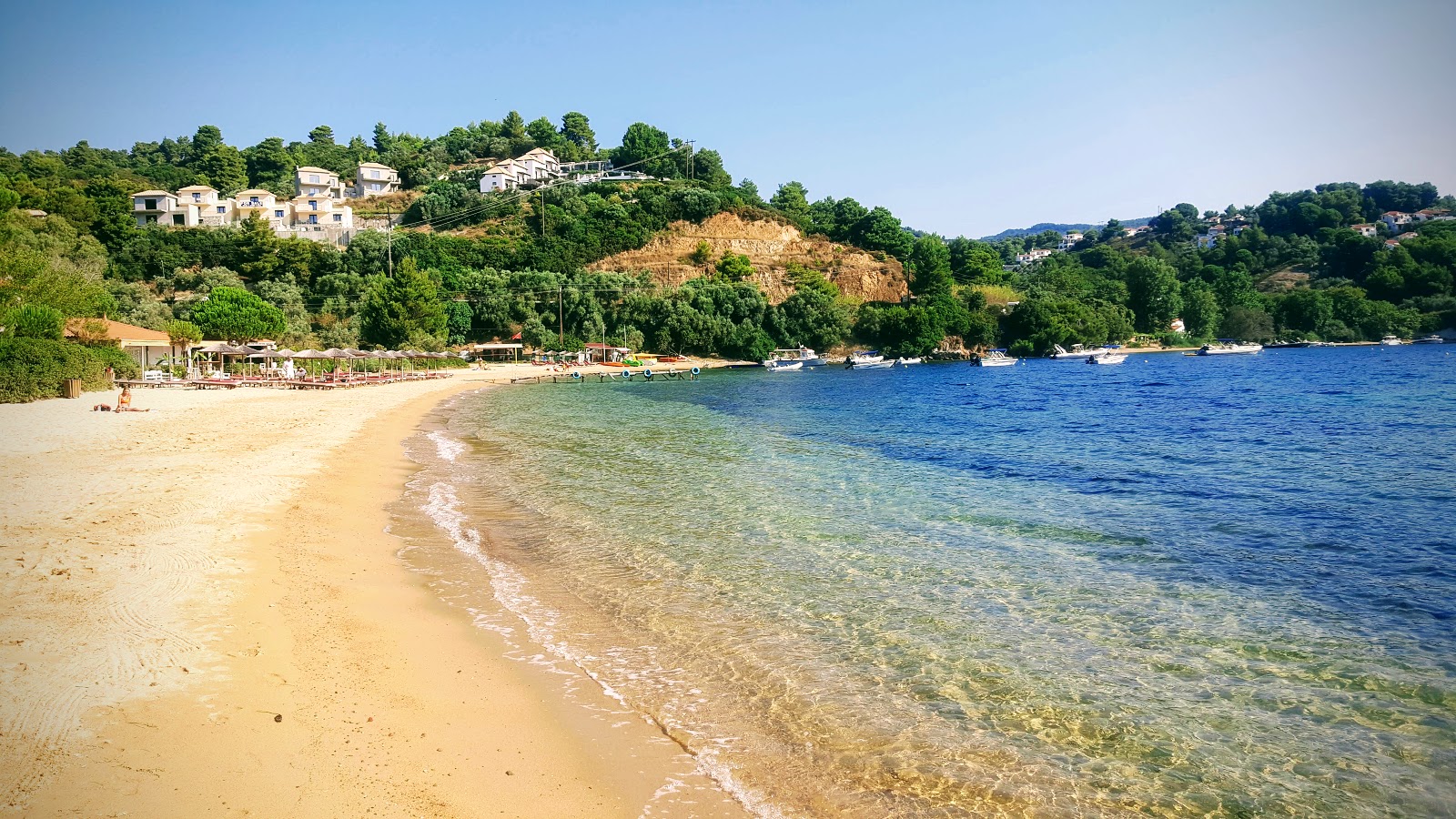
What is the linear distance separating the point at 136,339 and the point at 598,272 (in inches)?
1967

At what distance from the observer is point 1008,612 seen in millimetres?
9016

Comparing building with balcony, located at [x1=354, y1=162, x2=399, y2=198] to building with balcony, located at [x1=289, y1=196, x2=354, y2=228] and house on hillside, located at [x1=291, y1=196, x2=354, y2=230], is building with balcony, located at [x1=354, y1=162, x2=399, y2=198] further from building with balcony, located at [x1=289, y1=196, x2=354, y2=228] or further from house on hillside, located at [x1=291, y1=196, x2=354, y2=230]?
building with balcony, located at [x1=289, y1=196, x2=354, y2=228]

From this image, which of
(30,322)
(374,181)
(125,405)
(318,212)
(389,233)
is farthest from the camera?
(374,181)

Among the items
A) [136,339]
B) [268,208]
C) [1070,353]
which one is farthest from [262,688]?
[268,208]

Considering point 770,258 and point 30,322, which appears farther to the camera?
point 770,258

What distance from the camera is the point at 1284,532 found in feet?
42.3

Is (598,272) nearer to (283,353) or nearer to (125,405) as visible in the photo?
(283,353)

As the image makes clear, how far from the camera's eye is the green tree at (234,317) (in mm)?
50531

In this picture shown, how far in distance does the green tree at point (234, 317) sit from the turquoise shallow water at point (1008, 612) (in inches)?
1444

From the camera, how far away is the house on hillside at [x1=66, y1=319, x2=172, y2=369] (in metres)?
38.1

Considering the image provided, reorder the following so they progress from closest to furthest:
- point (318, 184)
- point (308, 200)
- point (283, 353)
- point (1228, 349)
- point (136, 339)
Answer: point (136, 339)
point (283, 353)
point (1228, 349)
point (308, 200)
point (318, 184)

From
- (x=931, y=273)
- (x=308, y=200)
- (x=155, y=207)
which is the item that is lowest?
(x=931, y=273)

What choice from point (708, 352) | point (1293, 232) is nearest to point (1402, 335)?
point (1293, 232)

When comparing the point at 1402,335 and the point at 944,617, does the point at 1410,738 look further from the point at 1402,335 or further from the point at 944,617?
the point at 1402,335
